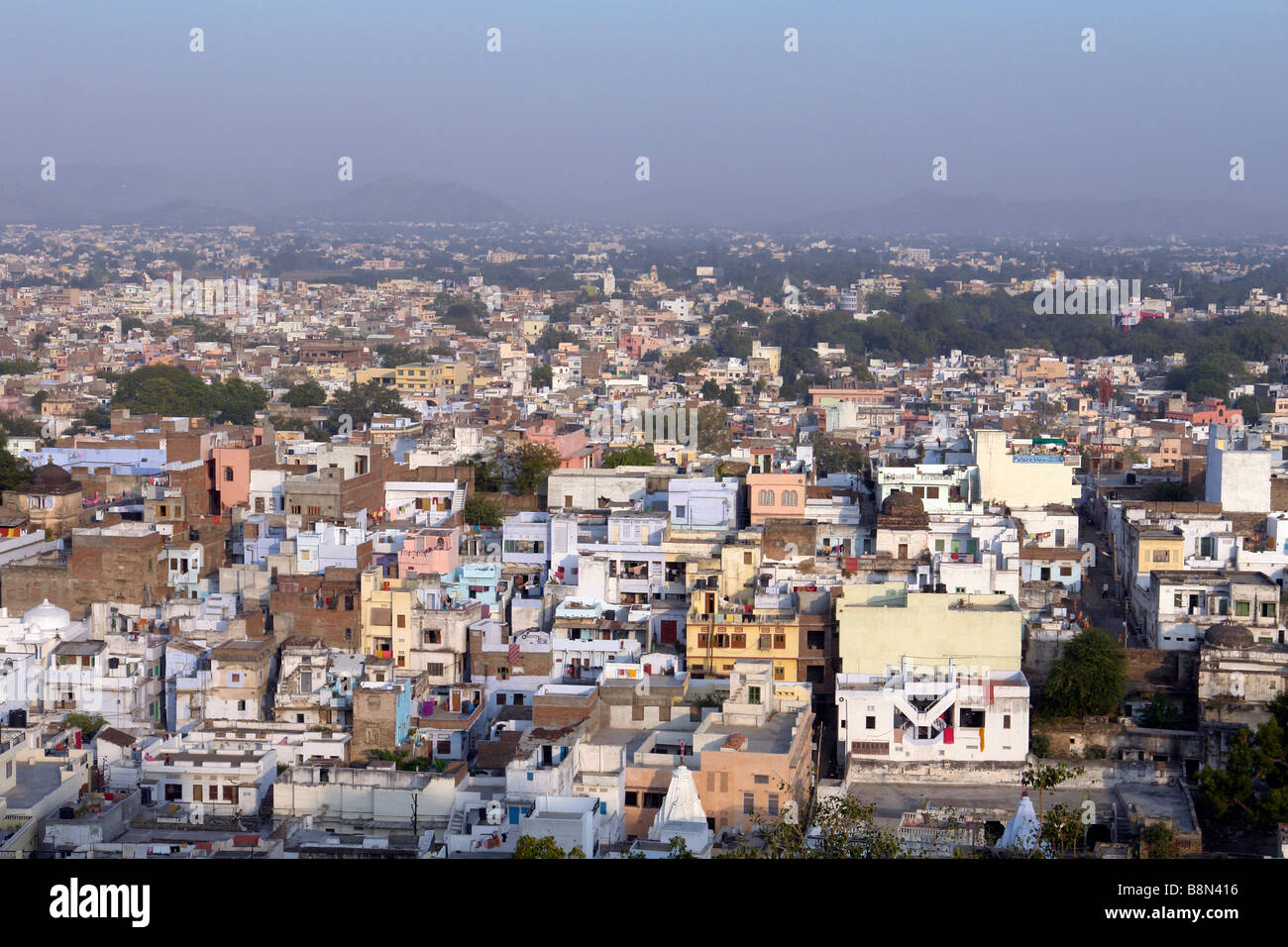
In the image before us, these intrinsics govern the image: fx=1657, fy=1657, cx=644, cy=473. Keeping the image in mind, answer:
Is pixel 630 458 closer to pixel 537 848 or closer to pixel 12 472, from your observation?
pixel 12 472

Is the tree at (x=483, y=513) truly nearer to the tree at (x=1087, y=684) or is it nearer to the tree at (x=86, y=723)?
the tree at (x=86, y=723)

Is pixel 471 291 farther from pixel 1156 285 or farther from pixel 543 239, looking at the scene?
pixel 543 239

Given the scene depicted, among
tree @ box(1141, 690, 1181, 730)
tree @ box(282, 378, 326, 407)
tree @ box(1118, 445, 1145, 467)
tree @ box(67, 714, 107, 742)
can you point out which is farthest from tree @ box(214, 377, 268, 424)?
tree @ box(1141, 690, 1181, 730)

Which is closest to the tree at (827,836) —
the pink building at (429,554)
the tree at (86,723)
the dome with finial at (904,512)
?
the dome with finial at (904,512)

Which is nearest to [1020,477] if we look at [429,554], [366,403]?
[429,554]
